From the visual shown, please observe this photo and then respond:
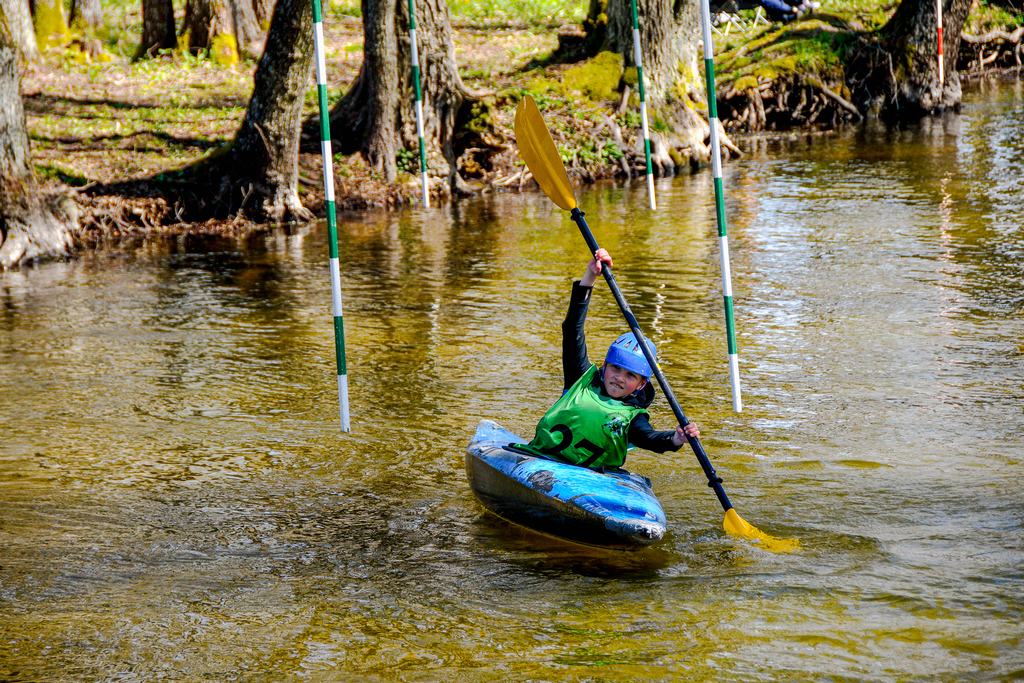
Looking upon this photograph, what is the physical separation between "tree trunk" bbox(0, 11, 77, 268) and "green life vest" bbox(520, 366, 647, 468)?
7551mm

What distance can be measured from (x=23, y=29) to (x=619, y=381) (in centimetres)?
1581

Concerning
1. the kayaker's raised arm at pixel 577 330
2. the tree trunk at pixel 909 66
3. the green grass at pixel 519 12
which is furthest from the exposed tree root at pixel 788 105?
the kayaker's raised arm at pixel 577 330

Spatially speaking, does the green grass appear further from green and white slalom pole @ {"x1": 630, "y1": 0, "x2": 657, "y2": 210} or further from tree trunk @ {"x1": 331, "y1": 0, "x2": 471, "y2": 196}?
green and white slalom pole @ {"x1": 630, "y1": 0, "x2": 657, "y2": 210}

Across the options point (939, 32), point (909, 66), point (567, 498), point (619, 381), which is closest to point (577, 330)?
point (619, 381)

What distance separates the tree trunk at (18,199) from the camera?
11.2m

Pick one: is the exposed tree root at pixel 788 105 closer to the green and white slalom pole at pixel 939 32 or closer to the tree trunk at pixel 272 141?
the green and white slalom pole at pixel 939 32

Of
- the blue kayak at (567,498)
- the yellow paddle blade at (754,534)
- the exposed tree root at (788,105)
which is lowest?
the yellow paddle blade at (754,534)

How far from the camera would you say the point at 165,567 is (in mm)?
5133

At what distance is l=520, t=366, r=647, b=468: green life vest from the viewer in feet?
17.6

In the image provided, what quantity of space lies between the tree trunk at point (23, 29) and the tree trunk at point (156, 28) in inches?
67.3

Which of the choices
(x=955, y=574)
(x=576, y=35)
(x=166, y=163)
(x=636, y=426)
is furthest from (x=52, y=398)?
(x=576, y=35)

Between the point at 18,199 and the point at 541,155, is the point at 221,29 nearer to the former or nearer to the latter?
the point at 18,199

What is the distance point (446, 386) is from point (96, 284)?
4632mm

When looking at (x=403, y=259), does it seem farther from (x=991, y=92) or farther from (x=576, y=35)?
(x=991, y=92)
